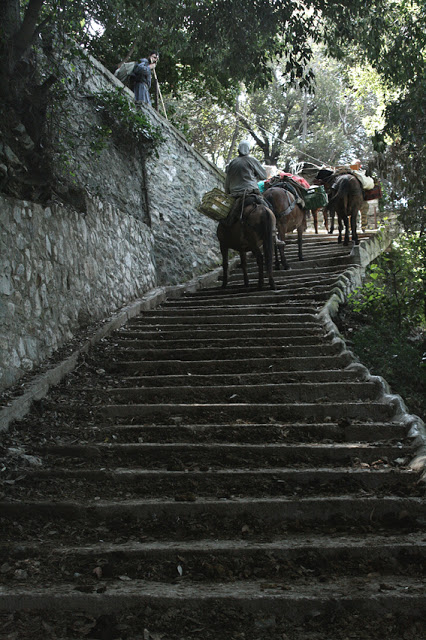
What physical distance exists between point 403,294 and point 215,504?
863 cm

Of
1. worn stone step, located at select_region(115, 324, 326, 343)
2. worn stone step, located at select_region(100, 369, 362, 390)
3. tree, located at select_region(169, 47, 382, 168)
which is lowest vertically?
worn stone step, located at select_region(100, 369, 362, 390)

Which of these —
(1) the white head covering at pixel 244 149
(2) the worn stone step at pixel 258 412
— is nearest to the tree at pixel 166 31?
(1) the white head covering at pixel 244 149

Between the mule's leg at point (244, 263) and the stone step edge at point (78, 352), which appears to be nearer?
the stone step edge at point (78, 352)

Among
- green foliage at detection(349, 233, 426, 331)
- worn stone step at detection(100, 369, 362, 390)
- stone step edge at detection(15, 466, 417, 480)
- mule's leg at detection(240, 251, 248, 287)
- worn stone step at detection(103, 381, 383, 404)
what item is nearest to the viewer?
stone step edge at detection(15, 466, 417, 480)

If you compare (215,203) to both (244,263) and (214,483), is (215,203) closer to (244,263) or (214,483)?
(244,263)

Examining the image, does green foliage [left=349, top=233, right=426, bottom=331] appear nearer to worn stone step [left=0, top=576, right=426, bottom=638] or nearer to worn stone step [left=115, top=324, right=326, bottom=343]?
worn stone step [left=115, top=324, right=326, bottom=343]

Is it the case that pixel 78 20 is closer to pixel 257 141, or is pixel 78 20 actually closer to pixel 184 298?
pixel 184 298

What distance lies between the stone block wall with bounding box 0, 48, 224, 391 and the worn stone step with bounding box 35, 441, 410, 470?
106 cm

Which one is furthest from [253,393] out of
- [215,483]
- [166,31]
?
[166,31]

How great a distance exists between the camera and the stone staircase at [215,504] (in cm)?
293

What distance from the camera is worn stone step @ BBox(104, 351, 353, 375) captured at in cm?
639

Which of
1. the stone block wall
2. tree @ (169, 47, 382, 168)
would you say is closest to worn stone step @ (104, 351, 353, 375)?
the stone block wall

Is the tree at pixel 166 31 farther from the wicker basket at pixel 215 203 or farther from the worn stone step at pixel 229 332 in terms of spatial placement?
the worn stone step at pixel 229 332

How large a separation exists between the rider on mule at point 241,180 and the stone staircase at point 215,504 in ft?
10.8
